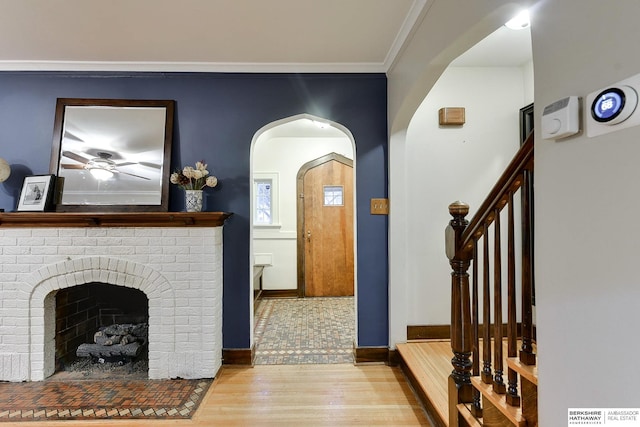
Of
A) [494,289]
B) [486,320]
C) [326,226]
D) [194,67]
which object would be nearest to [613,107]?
[494,289]

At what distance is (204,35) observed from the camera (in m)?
2.21

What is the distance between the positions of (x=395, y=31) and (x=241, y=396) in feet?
9.00

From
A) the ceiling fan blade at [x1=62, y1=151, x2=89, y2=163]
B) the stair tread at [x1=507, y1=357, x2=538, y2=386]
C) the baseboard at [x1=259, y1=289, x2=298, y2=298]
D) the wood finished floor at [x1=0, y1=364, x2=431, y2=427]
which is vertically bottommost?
the wood finished floor at [x1=0, y1=364, x2=431, y2=427]

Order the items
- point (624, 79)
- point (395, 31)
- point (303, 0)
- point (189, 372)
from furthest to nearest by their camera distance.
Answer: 1. point (189, 372)
2. point (395, 31)
3. point (303, 0)
4. point (624, 79)

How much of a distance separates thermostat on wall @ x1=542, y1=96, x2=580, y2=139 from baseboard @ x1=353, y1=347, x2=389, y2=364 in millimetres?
2245

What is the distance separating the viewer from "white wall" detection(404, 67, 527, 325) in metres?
2.77

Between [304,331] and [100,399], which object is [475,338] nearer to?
[304,331]

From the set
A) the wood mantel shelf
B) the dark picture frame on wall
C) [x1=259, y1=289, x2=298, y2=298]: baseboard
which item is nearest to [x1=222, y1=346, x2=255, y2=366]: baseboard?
the wood mantel shelf

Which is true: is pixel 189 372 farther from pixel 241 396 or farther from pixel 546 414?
pixel 546 414

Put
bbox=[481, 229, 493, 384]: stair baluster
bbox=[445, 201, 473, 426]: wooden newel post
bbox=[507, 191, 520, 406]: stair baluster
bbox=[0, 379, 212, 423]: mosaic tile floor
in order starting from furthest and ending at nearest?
bbox=[0, 379, 212, 423]: mosaic tile floor → bbox=[445, 201, 473, 426]: wooden newel post → bbox=[481, 229, 493, 384]: stair baluster → bbox=[507, 191, 520, 406]: stair baluster

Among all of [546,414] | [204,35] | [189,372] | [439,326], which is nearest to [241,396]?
[189,372]

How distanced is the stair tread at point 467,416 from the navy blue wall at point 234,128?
3.82 ft

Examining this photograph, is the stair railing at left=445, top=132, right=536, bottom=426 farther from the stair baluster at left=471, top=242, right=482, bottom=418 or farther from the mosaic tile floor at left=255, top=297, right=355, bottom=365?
the mosaic tile floor at left=255, top=297, right=355, bottom=365

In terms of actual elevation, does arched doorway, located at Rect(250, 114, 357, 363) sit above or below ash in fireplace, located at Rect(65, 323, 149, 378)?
above
